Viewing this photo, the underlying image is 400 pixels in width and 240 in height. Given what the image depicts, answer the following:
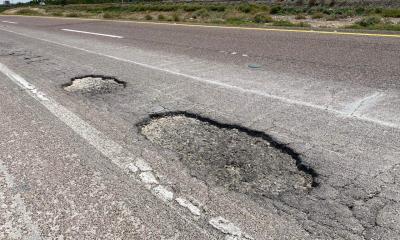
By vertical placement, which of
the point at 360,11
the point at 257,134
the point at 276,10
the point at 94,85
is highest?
the point at 276,10

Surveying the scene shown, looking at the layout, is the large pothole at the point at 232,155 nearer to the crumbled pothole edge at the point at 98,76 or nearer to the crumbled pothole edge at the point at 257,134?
the crumbled pothole edge at the point at 257,134

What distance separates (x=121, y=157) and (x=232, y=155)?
1.05 metres

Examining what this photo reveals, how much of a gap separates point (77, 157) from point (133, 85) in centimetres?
263

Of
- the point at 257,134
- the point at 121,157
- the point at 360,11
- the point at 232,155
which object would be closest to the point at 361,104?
the point at 257,134

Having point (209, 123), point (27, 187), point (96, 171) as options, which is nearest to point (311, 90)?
point (209, 123)

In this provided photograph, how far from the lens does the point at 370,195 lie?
2570 millimetres

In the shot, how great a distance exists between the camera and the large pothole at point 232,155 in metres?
2.84

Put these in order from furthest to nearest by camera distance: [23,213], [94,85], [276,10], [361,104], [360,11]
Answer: [276,10] < [360,11] < [94,85] < [361,104] < [23,213]

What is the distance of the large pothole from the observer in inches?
112

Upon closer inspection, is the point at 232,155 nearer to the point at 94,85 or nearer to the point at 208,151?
the point at 208,151

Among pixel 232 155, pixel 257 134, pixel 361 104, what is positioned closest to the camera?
pixel 232 155

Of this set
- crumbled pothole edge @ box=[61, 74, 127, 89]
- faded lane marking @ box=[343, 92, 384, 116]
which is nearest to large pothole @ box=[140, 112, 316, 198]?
faded lane marking @ box=[343, 92, 384, 116]

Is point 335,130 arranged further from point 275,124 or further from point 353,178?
point 353,178

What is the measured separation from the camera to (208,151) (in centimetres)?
339
